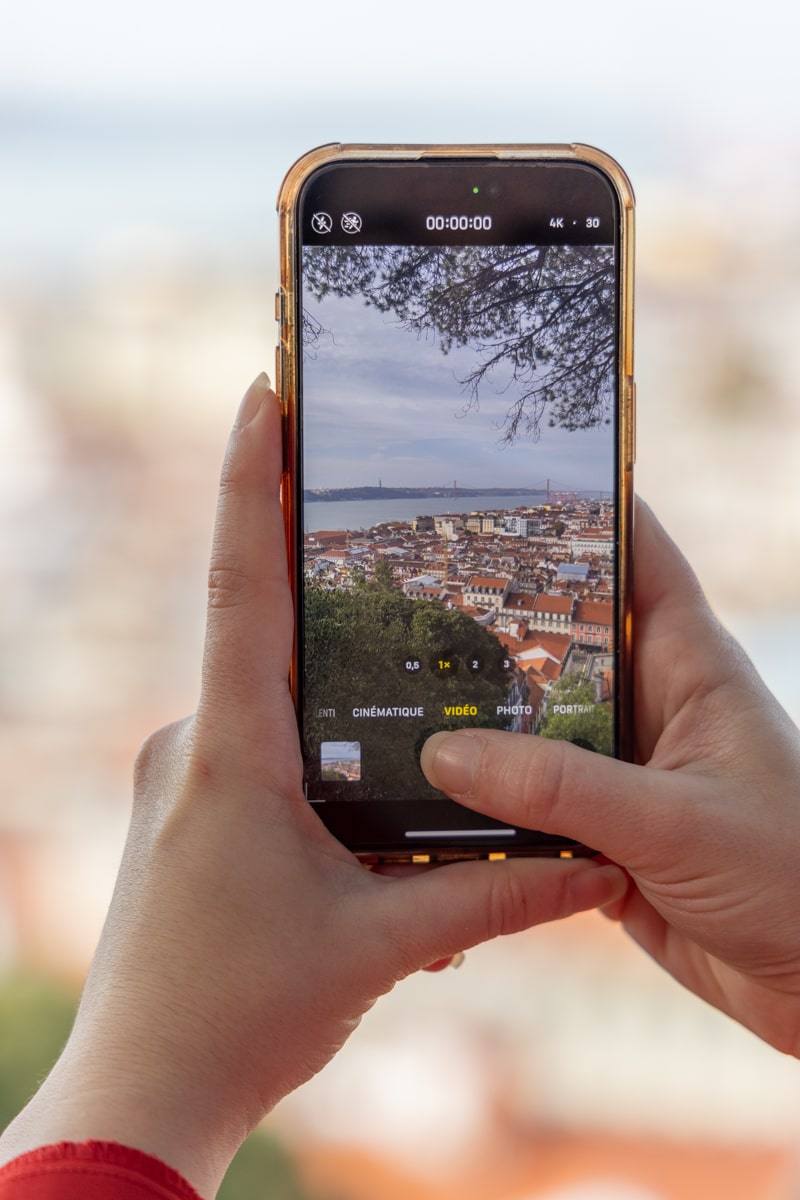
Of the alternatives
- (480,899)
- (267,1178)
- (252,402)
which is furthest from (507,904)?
(267,1178)

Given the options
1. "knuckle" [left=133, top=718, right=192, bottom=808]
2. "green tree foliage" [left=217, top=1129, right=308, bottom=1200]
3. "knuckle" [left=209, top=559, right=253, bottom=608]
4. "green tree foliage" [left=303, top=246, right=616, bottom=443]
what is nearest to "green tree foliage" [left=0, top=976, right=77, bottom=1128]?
"green tree foliage" [left=217, top=1129, right=308, bottom=1200]

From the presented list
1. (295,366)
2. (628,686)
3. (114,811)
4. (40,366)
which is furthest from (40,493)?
(628,686)

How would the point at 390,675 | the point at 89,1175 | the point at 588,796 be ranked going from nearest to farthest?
1. the point at 89,1175
2. the point at 588,796
3. the point at 390,675

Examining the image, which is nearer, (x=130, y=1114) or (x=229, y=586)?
(x=130, y=1114)

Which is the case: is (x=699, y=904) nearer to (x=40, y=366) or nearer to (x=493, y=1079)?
(x=493, y=1079)

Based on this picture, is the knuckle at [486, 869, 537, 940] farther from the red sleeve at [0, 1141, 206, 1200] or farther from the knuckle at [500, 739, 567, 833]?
the red sleeve at [0, 1141, 206, 1200]

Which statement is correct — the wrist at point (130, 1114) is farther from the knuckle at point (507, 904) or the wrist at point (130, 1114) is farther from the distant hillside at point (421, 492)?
the distant hillside at point (421, 492)

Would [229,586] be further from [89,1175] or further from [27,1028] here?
[27,1028]
